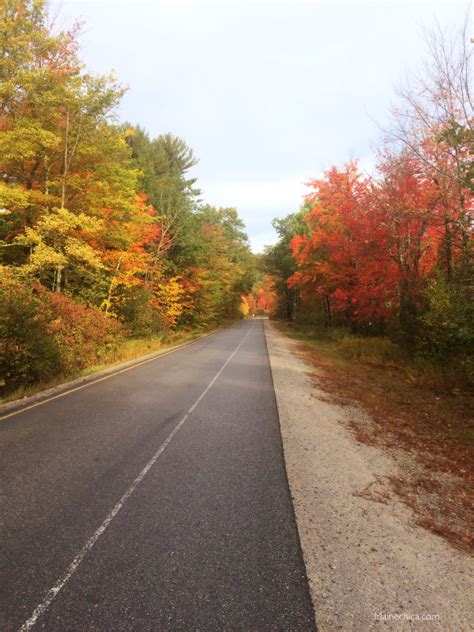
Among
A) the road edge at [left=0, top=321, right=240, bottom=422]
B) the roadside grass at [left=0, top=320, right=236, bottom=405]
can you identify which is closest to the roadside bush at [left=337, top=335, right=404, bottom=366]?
the road edge at [left=0, top=321, right=240, bottom=422]

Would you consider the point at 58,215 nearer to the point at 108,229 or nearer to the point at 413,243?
the point at 108,229

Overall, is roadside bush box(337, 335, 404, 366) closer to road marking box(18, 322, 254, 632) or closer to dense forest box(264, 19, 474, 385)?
dense forest box(264, 19, 474, 385)

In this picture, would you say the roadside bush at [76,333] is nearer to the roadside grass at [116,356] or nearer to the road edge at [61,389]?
the roadside grass at [116,356]

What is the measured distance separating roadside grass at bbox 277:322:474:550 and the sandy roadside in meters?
0.34

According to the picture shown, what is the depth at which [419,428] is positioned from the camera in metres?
6.82

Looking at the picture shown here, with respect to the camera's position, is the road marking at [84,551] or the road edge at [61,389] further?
the road edge at [61,389]

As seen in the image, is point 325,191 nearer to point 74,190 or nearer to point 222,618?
point 74,190

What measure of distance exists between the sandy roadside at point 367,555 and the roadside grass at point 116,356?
7.28 m

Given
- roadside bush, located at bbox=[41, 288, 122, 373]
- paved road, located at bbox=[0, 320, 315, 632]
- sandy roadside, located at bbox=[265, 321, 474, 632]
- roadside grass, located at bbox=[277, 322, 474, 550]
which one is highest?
roadside bush, located at bbox=[41, 288, 122, 373]

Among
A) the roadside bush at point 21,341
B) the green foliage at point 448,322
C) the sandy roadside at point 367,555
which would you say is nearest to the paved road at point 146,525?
the sandy roadside at point 367,555

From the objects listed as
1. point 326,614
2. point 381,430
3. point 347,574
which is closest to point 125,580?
point 326,614

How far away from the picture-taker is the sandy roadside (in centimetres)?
245

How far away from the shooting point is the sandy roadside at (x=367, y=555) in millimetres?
2447

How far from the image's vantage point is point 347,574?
2.82 metres
